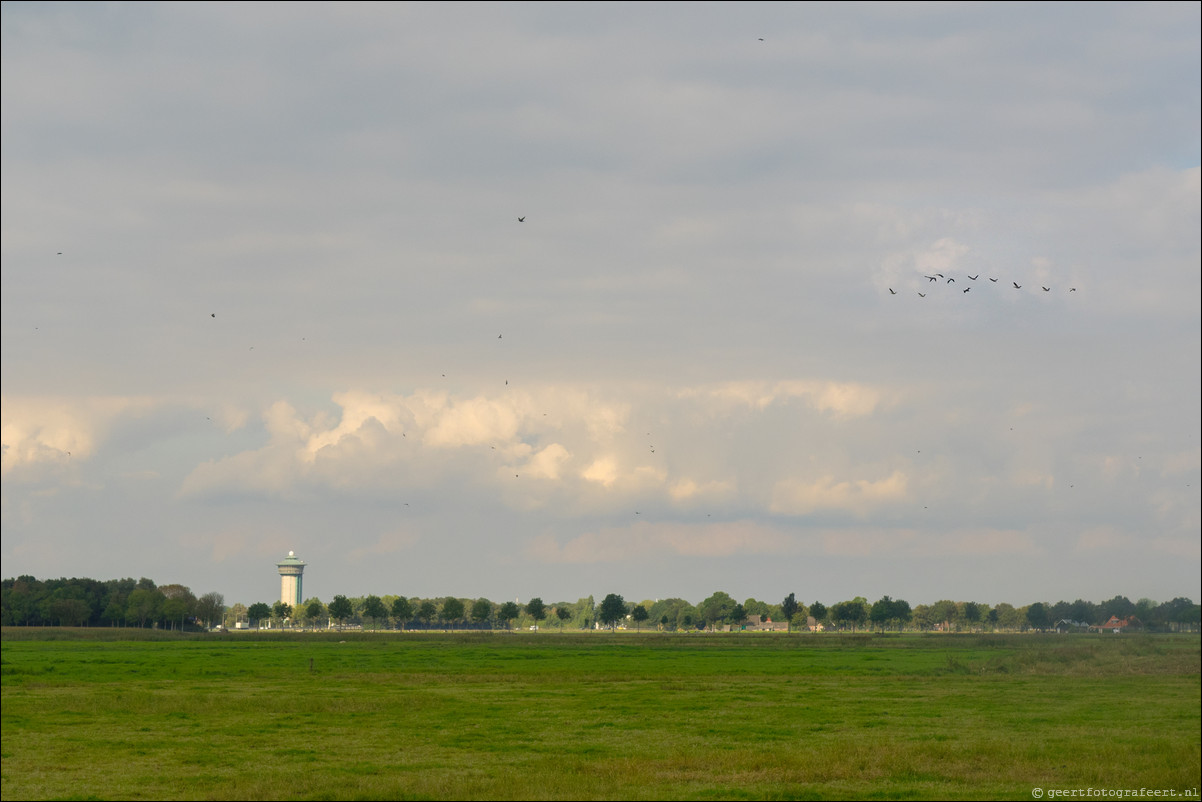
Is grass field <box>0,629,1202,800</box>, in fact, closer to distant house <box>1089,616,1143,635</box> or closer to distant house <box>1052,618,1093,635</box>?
distant house <box>1089,616,1143,635</box>

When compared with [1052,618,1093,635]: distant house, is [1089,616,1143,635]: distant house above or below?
above

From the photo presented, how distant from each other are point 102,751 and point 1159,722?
46.6 metres

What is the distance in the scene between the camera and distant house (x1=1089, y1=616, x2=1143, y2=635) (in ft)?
81.7

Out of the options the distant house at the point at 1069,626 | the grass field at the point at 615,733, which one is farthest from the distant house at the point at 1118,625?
the distant house at the point at 1069,626

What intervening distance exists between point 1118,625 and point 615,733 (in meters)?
23.0

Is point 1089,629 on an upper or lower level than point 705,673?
upper

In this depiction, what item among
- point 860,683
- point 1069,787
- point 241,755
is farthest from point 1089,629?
point 860,683

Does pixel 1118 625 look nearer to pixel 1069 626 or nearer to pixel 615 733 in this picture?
pixel 1069 626

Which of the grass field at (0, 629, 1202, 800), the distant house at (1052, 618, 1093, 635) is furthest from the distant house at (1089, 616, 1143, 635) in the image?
the distant house at (1052, 618, 1093, 635)

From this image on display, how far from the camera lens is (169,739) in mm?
40875

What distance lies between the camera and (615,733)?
4347 cm

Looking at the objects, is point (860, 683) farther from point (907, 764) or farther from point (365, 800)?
point (365, 800)

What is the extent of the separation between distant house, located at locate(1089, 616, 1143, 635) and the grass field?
1.60 feet

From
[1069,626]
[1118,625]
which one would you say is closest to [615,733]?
[1069,626]
